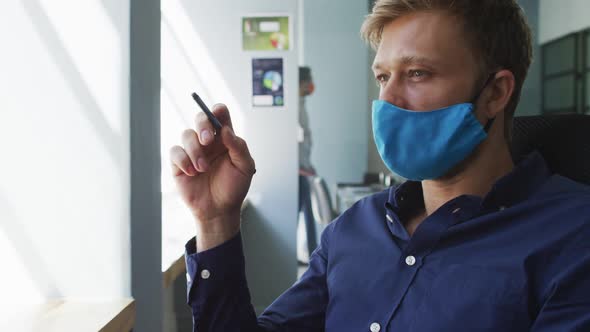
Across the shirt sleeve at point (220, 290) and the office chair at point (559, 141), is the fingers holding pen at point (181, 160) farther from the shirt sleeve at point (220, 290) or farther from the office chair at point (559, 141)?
the office chair at point (559, 141)

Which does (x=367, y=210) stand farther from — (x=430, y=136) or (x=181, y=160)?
(x=181, y=160)

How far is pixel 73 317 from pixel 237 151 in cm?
46

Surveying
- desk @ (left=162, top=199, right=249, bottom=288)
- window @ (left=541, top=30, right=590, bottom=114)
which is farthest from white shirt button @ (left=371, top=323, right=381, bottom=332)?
window @ (left=541, top=30, right=590, bottom=114)

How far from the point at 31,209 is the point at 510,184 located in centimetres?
96

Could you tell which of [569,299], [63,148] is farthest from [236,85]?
[569,299]

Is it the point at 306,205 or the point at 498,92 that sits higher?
the point at 498,92

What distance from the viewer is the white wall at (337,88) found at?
5926 mm

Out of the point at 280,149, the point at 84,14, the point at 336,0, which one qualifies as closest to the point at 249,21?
the point at 280,149

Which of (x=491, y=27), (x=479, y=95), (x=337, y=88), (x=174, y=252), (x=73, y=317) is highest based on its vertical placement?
(x=337, y=88)

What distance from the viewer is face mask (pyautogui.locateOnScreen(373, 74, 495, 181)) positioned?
108 centimetres

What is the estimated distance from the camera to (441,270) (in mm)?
984

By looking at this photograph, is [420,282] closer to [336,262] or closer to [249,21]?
[336,262]

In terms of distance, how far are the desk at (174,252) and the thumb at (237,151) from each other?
0.62 metres

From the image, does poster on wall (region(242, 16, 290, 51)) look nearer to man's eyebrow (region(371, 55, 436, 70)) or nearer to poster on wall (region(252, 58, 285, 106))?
poster on wall (region(252, 58, 285, 106))
